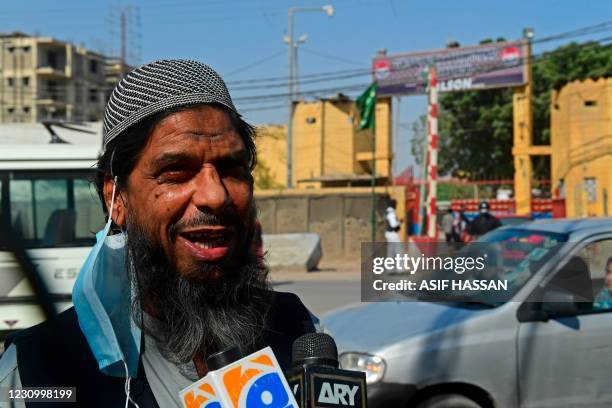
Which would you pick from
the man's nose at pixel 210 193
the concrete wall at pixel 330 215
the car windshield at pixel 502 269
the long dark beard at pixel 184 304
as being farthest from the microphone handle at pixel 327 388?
the concrete wall at pixel 330 215

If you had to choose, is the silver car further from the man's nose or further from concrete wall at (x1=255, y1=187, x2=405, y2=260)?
concrete wall at (x1=255, y1=187, x2=405, y2=260)

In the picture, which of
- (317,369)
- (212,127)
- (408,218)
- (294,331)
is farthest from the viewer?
(408,218)

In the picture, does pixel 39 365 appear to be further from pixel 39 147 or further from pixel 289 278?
pixel 289 278

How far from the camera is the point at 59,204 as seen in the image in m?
7.88

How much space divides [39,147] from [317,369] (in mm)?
7371

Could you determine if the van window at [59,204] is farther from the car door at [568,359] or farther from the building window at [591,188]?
the building window at [591,188]

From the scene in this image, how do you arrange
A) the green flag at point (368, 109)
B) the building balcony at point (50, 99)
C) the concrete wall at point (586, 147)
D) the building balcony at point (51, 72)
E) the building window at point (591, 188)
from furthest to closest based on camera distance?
the building balcony at point (50, 99), the building balcony at point (51, 72), the building window at point (591, 188), the concrete wall at point (586, 147), the green flag at point (368, 109)

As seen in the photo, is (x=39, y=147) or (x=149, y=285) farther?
(x=39, y=147)

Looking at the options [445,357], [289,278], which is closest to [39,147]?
[445,357]

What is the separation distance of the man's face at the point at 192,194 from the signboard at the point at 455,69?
2493 cm

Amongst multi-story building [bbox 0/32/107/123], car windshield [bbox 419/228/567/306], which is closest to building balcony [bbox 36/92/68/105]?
multi-story building [bbox 0/32/107/123]

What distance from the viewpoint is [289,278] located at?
16.1 metres

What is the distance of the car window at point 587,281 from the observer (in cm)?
396

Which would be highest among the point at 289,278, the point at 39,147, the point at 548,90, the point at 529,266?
the point at 548,90
